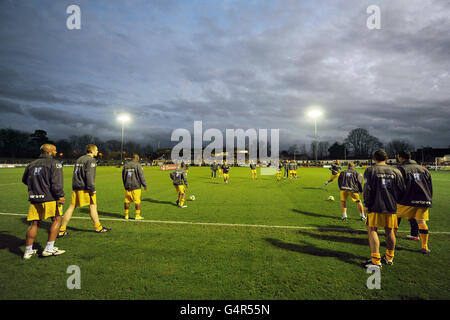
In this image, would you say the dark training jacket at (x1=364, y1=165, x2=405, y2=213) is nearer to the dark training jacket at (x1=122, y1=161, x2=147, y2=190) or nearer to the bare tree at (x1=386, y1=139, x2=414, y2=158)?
the dark training jacket at (x1=122, y1=161, x2=147, y2=190)

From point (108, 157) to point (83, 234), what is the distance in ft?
322

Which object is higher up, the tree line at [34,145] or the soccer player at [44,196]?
the tree line at [34,145]

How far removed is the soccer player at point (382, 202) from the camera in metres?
3.93

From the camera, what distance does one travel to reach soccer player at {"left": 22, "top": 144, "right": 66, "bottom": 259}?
4.35m

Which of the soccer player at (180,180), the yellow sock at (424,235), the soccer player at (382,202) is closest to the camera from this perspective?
the soccer player at (382,202)

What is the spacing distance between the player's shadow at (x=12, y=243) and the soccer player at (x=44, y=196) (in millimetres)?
535

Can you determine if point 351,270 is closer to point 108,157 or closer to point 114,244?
point 114,244

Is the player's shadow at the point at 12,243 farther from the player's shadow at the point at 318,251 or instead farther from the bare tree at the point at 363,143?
the bare tree at the point at 363,143

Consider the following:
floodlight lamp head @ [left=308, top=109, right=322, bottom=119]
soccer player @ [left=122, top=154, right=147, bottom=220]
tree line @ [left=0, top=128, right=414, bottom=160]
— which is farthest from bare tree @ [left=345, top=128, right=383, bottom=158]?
soccer player @ [left=122, top=154, right=147, bottom=220]

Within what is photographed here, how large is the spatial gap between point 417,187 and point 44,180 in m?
8.44

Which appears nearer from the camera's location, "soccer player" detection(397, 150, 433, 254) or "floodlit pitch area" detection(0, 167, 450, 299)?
"floodlit pitch area" detection(0, 167, 450, 299)

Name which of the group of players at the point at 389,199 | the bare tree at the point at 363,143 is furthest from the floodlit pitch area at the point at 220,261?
the bare tree at the point at 363,143

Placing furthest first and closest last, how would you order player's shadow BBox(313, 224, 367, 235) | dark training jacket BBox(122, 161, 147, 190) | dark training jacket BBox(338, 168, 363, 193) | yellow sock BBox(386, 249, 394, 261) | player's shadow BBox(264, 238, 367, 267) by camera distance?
dark training jacket BBox(338, 168, 363, 193) → dark training jacket BBox(122, 161, 147, 190) → player's shadow BBox(313, 224, 367, 235) → player's shadow BBox(264, 238, 367, 267) → yellow sock BBox(386, 249, 394, 261)
